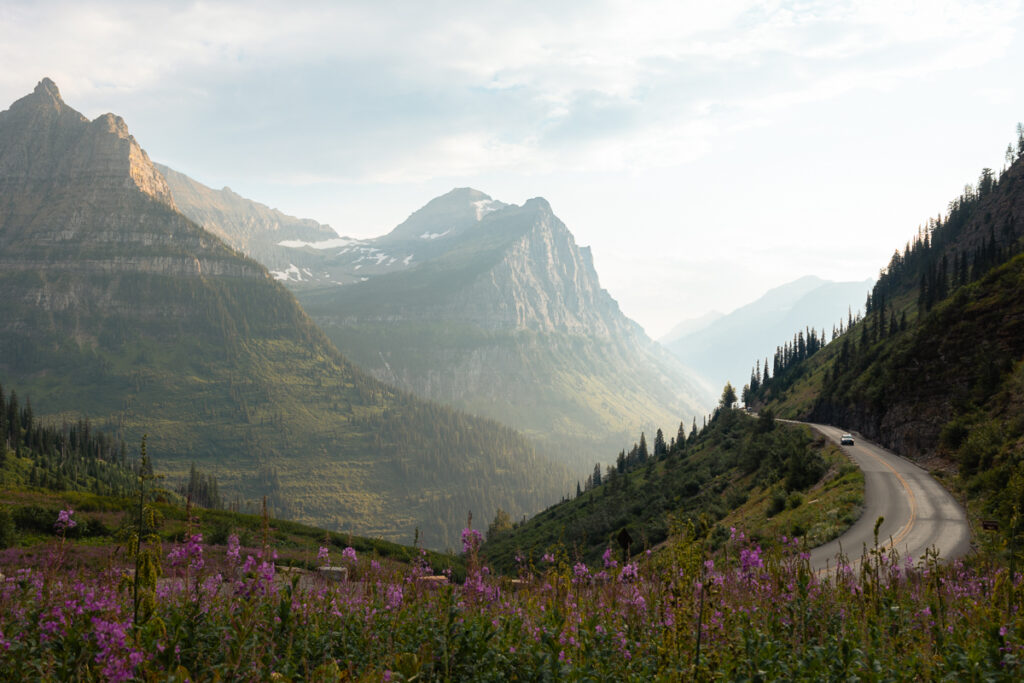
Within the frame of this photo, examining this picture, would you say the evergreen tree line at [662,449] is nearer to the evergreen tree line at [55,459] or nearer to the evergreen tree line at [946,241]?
the evergreen tree line at [946,241]

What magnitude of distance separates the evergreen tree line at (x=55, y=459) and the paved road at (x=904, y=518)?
117801 millimetres

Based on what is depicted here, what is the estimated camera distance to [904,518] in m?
32.6

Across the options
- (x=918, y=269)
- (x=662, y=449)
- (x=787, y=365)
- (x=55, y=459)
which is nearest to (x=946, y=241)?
(x=918, y=269)

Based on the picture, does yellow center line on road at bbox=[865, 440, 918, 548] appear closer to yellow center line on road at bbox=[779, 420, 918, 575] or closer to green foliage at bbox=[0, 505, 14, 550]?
yellow center line on road at bbox=[779, 420, 918, 575]

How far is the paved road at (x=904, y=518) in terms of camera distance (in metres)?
26.7

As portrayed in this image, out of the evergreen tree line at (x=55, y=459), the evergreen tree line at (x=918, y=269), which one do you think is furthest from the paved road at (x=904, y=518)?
the evergreen tree line at (x=55, y=459)

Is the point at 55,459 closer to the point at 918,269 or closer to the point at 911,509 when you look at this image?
the point at 911,509

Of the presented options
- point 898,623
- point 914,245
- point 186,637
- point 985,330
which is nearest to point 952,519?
point 985,330

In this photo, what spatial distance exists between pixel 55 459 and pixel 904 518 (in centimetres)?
17648

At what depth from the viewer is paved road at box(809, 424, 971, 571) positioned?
26.7 m

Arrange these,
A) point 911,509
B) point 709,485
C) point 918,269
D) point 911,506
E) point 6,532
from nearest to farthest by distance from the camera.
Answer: point 6,532, point 911,509, point 911,506, point 709,485, point 918,269

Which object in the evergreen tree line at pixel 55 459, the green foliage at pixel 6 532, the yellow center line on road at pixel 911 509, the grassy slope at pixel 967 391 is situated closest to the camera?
the yellow center line on road at pixel 911 509

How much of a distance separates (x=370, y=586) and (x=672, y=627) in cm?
518

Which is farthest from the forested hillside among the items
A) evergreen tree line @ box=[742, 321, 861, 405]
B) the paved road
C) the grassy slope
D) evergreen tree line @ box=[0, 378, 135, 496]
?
evergreen tree line @ box=[0, 378, 135, 496]
